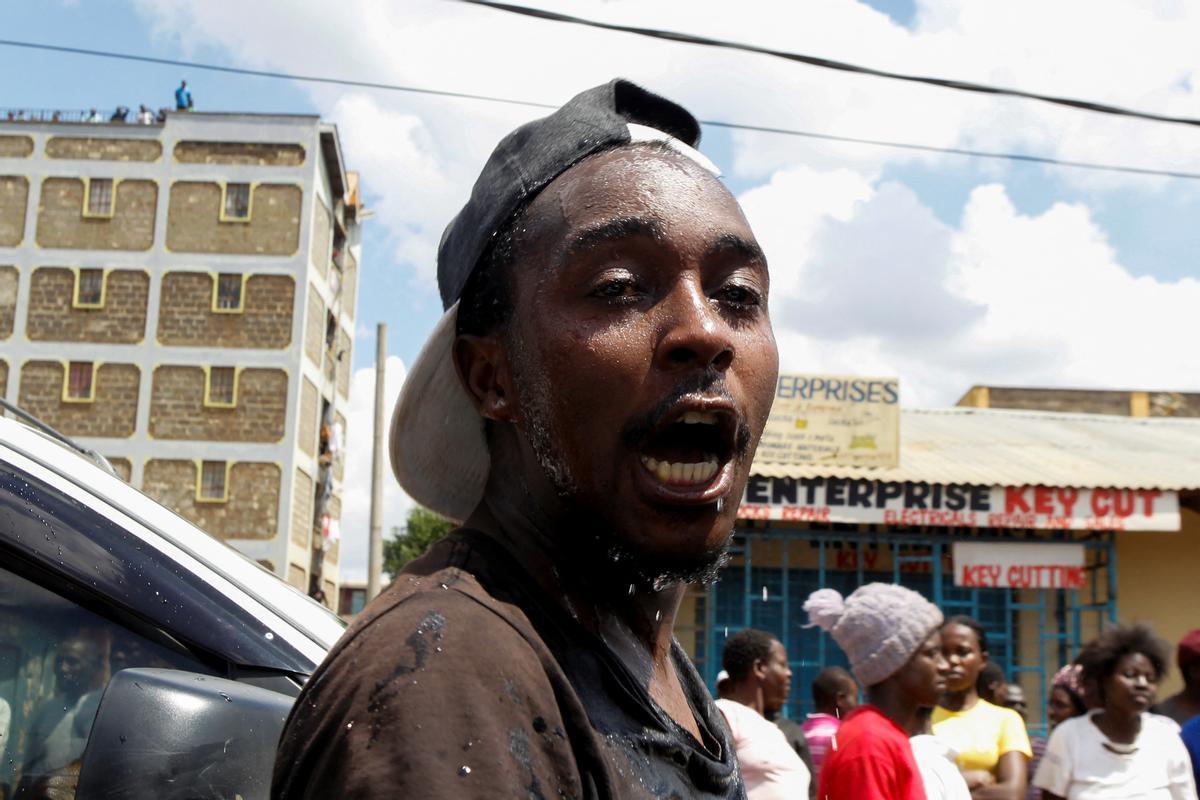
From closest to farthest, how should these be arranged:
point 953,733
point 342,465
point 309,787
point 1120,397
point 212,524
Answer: point 309,787
point 953,733
point 1120,397
point 212,524
point 342,465

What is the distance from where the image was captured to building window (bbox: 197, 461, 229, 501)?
3219 centimetres

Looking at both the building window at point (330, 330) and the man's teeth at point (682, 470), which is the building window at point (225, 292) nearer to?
the building window at point (330, 330)

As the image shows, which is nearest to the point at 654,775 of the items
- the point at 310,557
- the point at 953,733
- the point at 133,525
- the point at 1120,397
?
the point at 133,525

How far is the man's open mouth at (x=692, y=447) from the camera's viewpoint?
1.25 m

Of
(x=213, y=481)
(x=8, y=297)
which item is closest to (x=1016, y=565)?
(x=213, y=481)

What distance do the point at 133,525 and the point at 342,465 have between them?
38.0m

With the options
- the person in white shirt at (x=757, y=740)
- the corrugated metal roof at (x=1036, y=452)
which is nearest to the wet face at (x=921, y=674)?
the person in white shirt at (x=757, y=740)

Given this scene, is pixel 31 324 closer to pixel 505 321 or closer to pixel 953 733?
pixel 953 733

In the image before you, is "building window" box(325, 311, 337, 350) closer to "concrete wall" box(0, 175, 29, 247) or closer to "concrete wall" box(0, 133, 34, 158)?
"concrete wall" box(0, 175, 29, 247)

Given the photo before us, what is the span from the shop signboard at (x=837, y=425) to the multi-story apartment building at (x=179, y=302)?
19.6 m

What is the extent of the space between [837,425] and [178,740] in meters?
14.5

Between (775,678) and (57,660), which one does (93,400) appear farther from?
(57,660)

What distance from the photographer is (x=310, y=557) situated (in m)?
35.0

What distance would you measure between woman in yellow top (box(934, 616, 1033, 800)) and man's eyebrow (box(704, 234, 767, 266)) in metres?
3.91
